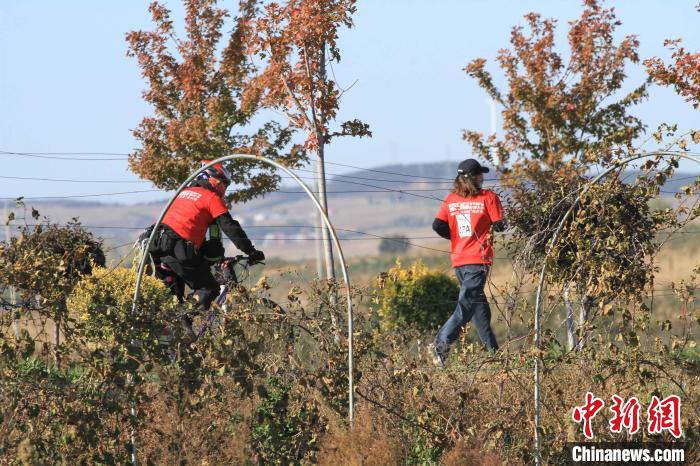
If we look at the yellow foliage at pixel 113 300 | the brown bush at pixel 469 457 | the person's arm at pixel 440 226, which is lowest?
the brown bush at pixel 469 457

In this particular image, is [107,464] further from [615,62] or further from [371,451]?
[615,62]

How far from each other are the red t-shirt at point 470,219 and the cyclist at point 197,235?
1.60 m

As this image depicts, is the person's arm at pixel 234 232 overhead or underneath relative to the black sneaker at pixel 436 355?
overhead

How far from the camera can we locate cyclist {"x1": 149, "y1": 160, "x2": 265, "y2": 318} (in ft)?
31.9

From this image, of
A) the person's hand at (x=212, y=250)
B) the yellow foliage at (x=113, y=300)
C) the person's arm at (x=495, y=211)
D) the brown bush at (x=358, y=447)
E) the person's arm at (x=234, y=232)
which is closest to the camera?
the brown bush at (x=358, y=447)

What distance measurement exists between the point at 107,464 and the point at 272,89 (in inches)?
211

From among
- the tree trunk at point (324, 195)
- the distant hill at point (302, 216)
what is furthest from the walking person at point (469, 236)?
the distant hill at point (302, 216)

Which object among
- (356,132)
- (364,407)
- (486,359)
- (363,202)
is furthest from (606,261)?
(363,202)

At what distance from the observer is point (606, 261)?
7.92 m

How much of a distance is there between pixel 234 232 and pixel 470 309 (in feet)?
6.89

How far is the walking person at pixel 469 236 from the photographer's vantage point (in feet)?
32.0

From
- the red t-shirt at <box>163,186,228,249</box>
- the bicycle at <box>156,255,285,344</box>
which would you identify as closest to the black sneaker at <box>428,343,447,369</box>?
the bicycle at <box>156,255,285,344</box>

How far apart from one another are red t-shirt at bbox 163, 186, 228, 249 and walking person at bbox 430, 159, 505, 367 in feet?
6.14

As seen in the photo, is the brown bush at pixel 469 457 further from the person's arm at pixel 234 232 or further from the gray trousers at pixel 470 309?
the person's arm at pixel 234 232
